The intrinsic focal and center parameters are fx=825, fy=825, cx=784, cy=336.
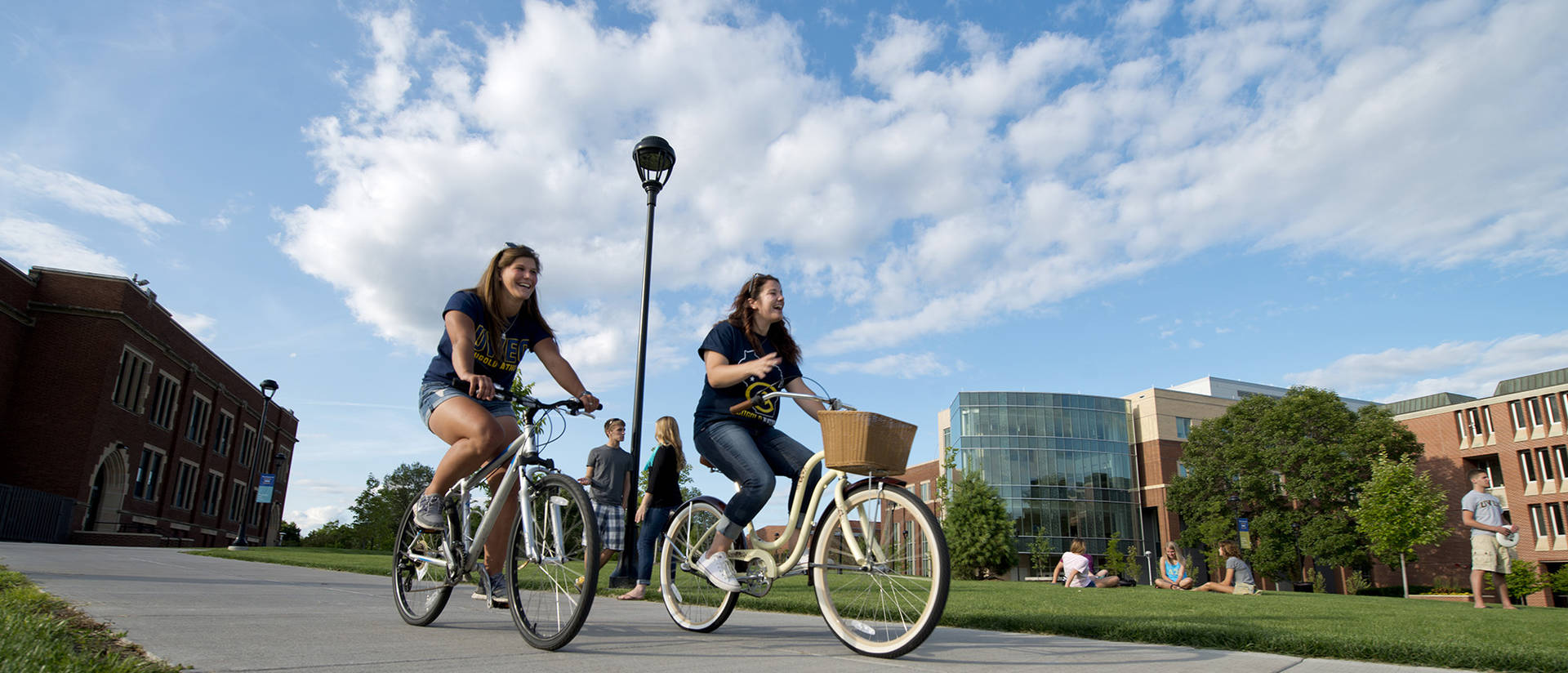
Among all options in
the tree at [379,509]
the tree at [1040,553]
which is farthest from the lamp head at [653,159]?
the tree at [379,509]

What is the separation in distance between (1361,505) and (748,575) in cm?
4388

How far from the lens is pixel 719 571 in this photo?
Result: 13.5 ft

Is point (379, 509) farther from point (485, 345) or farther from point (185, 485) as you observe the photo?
point (485, 345)

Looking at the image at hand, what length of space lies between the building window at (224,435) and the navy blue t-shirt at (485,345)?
4737 centimetres

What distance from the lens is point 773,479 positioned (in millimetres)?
4176

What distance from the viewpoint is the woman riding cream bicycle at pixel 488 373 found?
3.90 meters

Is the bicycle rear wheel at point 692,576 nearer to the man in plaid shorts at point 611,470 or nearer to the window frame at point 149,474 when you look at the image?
the man in plaid shorts at point 611,470

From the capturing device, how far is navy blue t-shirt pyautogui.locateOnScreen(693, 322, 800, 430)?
4.36 meters

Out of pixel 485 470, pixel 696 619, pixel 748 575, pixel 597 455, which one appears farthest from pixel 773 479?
pixel 597 455

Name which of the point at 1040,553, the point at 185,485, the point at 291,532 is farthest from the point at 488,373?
the point at 291,532

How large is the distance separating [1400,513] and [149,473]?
171 ft

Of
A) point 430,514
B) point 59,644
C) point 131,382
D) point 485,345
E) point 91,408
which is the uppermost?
point 131,382

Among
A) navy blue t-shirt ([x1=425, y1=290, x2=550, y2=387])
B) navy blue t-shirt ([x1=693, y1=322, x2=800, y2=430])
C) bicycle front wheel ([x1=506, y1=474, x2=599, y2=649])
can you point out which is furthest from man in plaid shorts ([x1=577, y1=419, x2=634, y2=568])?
bicycle front wheel ([x1=506, y1=474, x2=599, y2=649])

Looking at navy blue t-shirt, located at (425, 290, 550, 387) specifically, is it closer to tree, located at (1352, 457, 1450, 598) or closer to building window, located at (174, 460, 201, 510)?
tree, located at (1352, 457, 1450, 598)
